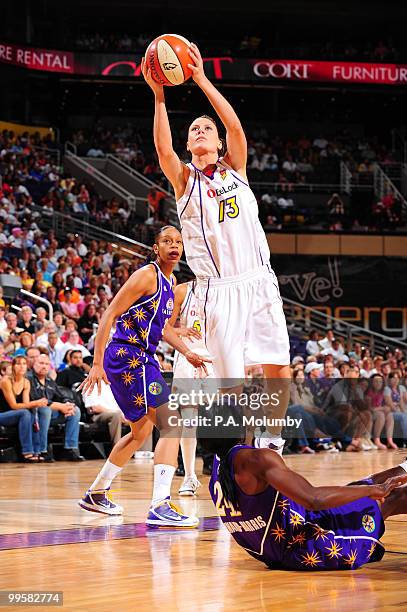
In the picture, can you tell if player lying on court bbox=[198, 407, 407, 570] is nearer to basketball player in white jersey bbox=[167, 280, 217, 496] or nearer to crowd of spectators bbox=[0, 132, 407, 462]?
basketball player in white jersey bbox=[167, 280, 217, 496]

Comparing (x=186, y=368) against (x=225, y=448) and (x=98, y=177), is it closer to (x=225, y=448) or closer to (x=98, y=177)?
(x=225, y=448)

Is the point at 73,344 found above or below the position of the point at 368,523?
above

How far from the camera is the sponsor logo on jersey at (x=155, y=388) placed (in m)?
6.62

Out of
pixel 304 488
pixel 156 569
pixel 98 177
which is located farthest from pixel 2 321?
pixel 98 177

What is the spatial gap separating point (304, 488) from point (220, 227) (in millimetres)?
2053

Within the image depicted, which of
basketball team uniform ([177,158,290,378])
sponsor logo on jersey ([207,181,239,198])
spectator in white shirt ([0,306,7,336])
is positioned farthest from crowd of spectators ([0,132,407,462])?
sponsor logo on jersey ([207,181,239,198])

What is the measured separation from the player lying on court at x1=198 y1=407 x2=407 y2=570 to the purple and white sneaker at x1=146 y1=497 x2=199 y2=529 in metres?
1.60

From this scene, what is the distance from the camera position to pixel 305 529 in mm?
4559

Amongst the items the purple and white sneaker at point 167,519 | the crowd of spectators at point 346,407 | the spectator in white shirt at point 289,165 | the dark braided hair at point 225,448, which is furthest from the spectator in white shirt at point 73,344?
the spectator in white shirt at point 289,165

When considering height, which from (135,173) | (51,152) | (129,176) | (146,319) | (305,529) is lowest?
(305,529)

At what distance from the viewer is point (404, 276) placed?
954 inches

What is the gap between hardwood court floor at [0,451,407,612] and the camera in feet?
13.0

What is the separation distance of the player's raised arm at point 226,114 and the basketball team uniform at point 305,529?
2.22 meters

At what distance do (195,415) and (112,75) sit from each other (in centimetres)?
2191
